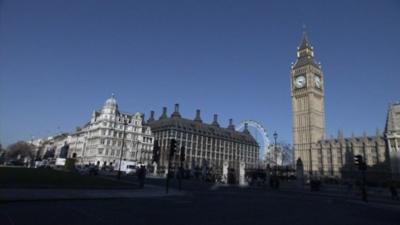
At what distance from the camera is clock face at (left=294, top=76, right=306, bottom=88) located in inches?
4747

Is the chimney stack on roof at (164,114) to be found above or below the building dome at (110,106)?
above

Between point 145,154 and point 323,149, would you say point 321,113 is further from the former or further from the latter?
point 145,154

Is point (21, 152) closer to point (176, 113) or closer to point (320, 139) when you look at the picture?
point (176, 113)

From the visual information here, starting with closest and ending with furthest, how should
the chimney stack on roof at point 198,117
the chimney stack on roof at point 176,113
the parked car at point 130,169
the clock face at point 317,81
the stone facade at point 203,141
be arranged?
Answer: the parked car at point 130,169, the stone facade at point 203,141, the clock face at point 317,81, the chimney stack on roof at point 176,113, the chimney stack on roof at point 198,117

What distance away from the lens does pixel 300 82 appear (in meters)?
122

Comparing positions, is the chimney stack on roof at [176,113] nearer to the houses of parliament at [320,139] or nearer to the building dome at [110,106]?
the building dome at [110,106]

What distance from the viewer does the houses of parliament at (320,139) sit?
305ft

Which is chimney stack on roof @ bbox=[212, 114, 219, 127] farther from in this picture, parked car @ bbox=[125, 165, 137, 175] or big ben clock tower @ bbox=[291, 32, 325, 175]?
parked car @ bbox=[125, 165, 137, 175]

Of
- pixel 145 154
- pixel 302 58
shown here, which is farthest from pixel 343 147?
pixel 145 154

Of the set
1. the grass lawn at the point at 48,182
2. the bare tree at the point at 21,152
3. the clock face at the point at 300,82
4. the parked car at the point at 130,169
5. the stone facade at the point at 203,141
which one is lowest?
the grass lawn at the point at 48,182

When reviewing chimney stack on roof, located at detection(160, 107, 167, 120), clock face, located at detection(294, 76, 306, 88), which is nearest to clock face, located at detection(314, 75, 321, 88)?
clock face, located at detection(294, 76, 306, 88)

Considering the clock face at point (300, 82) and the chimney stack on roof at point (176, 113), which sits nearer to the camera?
the clock face at point (300, 82)

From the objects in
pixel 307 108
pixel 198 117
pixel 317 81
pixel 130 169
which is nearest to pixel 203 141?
pixel 198 117

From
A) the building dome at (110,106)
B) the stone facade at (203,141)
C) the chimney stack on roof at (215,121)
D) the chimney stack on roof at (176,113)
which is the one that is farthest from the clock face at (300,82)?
the building dome at (110,106)
